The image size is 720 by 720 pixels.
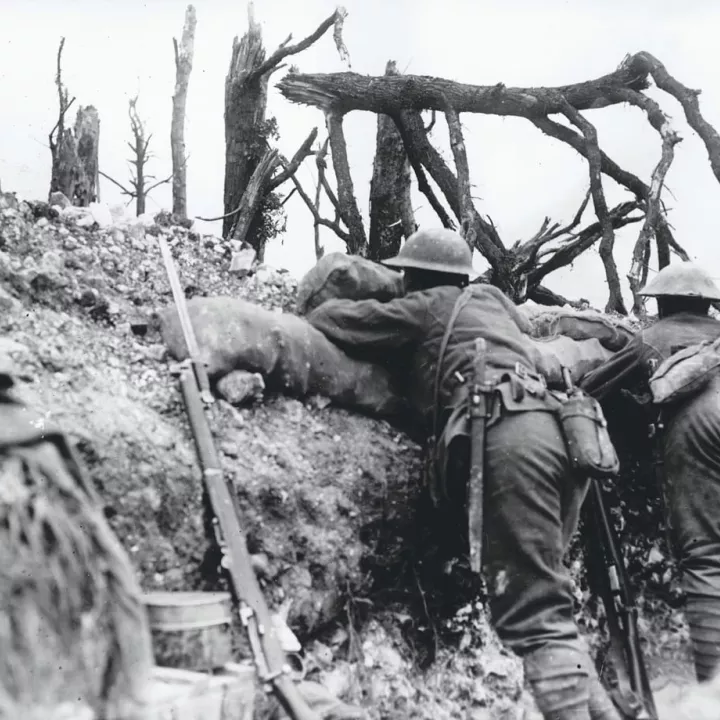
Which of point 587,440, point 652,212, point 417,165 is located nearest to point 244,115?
point 417,165

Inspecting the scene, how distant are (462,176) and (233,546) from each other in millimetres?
4422

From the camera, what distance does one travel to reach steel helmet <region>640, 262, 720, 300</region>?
15.8ft

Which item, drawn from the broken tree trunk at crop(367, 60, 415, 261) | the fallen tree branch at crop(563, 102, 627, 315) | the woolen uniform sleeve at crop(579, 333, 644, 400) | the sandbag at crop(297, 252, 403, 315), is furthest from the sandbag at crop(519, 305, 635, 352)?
the broken tree trunk at crop(367, 60, 415, 261)

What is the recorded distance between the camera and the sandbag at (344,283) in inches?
171

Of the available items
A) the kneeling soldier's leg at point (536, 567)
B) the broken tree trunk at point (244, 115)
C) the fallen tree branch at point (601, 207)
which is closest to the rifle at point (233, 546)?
the kneeling soldier's leg at point (536, 567)

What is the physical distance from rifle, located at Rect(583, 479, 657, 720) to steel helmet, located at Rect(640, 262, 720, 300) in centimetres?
135

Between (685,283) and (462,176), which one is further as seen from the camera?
(462,176)

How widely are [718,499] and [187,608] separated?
2959 millimetres

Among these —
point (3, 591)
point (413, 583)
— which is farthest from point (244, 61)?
point (3, 591)

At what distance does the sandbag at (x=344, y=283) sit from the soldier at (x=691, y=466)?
1.32m

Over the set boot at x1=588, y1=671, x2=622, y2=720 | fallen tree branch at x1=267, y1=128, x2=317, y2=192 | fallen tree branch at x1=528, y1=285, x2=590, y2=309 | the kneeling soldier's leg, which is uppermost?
fallen tree branch at x1=267, y1=128, x2=317, y2=192

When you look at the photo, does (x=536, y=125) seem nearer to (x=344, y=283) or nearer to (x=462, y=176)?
(x=462, y=176)

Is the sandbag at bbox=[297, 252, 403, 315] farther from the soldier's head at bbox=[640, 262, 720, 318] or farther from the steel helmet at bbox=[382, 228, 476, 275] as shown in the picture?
the soldier's head at bbox=[640, 262, 720, 318]

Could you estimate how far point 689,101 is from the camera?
6781 millimetres
